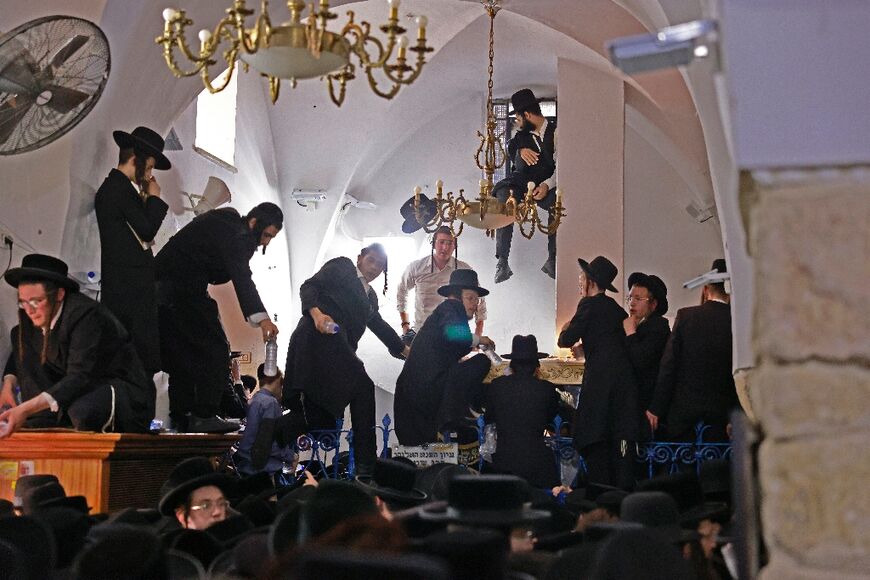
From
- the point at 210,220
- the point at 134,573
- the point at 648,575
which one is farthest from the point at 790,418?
the point at 210,220

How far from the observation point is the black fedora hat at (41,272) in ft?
22.2

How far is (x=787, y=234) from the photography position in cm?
254

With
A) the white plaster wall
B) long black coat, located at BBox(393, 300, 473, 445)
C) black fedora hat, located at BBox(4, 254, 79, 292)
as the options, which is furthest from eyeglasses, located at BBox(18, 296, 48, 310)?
the white plaster wall

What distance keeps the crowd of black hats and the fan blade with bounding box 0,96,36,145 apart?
2580mm

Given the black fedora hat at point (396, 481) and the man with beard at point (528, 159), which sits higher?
the man with beard at point (528, 159)

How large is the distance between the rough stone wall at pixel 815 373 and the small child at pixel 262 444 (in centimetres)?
575

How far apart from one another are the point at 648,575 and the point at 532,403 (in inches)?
191

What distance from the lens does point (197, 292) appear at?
853 cm

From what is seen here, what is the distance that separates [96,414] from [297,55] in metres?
2.20

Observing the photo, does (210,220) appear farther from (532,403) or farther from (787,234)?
(787,234)

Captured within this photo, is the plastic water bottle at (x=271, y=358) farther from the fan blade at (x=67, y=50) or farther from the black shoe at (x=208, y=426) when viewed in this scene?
the fan blade at (x=67, y=50)

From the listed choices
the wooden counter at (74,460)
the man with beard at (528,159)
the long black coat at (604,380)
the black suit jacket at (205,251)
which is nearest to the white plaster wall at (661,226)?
the man with beard at (528,159)

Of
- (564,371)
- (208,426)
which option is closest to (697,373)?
(564,371)

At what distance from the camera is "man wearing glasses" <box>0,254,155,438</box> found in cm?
666
